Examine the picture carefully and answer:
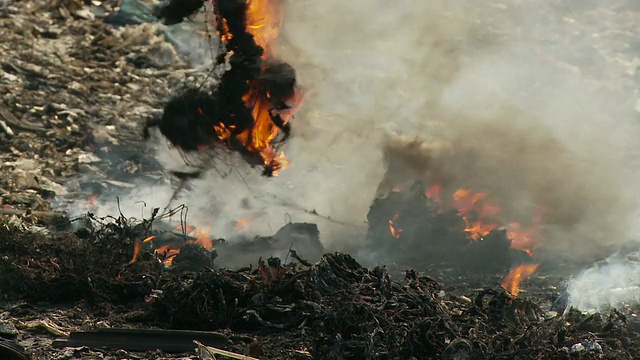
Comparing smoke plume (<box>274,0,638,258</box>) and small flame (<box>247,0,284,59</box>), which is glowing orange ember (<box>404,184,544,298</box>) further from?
small flame (<box>247,0,284,59</box>)

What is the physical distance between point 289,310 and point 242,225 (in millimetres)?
4117

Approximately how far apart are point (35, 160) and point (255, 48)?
4.79 m

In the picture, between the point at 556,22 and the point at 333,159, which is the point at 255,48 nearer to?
the point at 333,159

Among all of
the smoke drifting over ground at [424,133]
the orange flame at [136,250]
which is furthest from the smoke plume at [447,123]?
the orange flame at [136,250]

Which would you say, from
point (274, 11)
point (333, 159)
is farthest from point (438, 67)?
point (274, 11)

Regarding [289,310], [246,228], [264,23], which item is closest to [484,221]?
[246,228]

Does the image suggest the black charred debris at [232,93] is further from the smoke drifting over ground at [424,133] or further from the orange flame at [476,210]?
the orange flame at [476,210]

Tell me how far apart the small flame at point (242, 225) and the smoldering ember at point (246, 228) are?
1.2 inches

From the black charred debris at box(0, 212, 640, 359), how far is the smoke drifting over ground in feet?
10.3

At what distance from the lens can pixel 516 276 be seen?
32.7ft

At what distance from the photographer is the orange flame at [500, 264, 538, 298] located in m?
9.55

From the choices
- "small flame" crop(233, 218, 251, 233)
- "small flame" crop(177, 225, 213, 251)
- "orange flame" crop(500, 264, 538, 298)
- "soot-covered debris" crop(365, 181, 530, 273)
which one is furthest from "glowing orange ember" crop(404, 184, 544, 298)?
"small flame" crop(177, 225, 213, 251)

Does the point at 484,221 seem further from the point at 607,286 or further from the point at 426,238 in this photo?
the point at 607,286

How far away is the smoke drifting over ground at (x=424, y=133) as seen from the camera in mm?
11469
